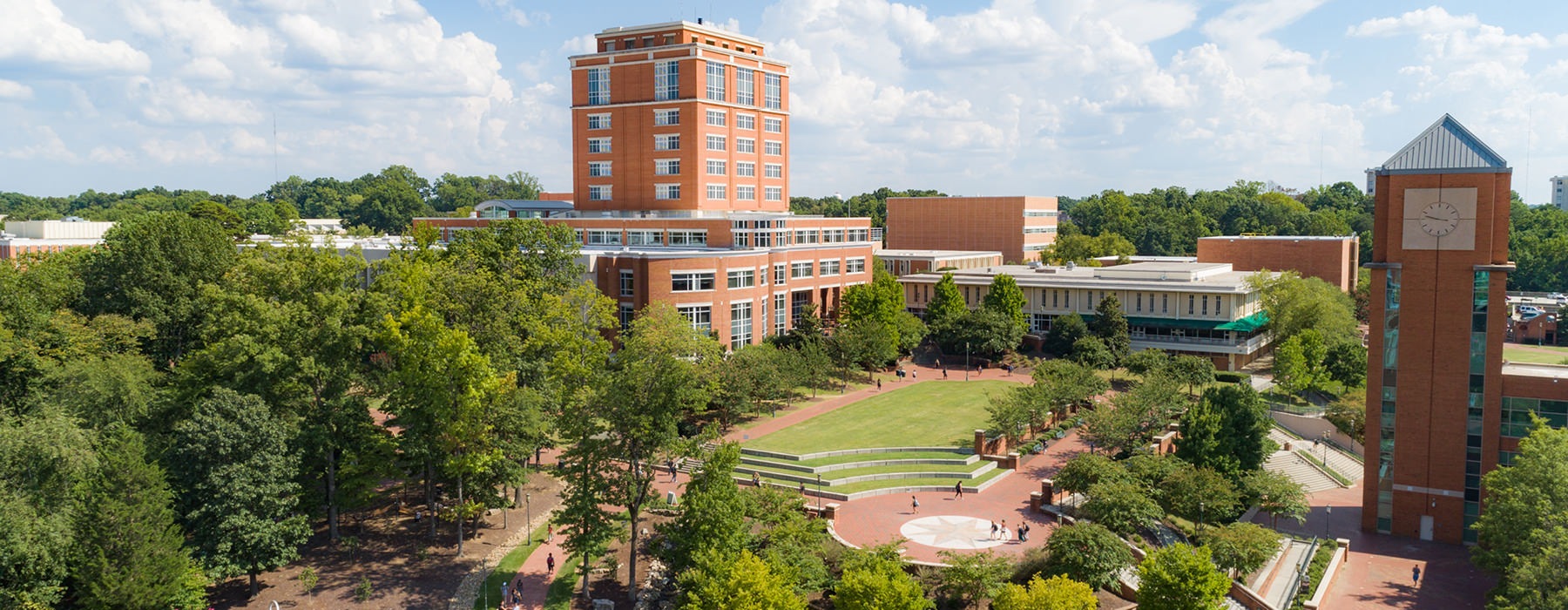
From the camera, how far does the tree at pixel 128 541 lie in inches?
1378

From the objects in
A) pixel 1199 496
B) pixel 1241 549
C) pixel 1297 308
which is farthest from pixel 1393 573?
pixel 1297 308

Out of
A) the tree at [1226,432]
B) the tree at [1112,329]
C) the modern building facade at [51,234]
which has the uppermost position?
the modern building facade at [51,234]

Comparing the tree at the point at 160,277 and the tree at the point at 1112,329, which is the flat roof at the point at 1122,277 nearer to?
the tree at the point at 1112,329

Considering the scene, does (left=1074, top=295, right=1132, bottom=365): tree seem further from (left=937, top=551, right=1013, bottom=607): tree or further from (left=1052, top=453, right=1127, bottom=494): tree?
(left=937, top=551, right=1013, bottom=607): tree

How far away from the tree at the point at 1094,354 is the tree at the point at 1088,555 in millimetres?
35445

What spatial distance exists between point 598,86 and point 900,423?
4107 centimetres

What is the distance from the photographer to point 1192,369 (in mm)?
67438

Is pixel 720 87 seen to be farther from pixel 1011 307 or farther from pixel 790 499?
pixel 790 499

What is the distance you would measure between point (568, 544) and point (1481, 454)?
39055mm

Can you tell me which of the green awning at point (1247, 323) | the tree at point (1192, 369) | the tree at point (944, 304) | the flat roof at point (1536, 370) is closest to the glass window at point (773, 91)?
the tree at point (944, 304)

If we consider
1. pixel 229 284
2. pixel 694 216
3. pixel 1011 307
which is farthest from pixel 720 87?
pixel 229 284

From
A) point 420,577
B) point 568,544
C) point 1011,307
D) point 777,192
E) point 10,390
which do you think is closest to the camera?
point 568,544

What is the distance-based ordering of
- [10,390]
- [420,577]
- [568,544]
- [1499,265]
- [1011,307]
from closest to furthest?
[568,544] < [420,577] < [1499,265] < [10,390] < [1011,307]

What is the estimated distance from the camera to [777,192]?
301ft
